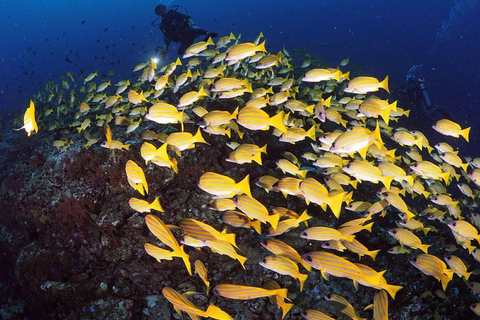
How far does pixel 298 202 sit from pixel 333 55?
38.5 metres

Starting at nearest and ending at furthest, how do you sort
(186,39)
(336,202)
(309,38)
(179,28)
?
(336,202), (179,28), (186,39), (309,38)

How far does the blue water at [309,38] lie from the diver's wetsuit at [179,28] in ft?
7.18

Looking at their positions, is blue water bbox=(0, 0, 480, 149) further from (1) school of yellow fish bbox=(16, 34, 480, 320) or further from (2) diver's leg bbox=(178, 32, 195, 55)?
(1) school of yellow fish bbox=(16, 34, 480, 320)

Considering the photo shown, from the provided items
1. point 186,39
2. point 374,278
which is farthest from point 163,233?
point 186,39

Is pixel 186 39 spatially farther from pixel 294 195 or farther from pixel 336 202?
pixel 336 202

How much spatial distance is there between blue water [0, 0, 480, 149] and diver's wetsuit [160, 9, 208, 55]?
7.18 feet

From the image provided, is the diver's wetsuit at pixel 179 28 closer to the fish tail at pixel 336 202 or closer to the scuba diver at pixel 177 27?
the scuba diver at pixel 177 27

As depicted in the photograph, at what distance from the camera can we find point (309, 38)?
53656mm

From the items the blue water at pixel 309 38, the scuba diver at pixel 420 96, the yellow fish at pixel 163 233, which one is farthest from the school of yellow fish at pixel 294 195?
the blue water at pixel 309 38

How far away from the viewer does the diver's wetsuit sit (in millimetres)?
12305

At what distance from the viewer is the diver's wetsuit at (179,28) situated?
12305mm

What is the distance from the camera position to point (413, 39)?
205 feet

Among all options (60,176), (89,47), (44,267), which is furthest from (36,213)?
(89,47)

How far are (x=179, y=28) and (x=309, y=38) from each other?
48.1m
